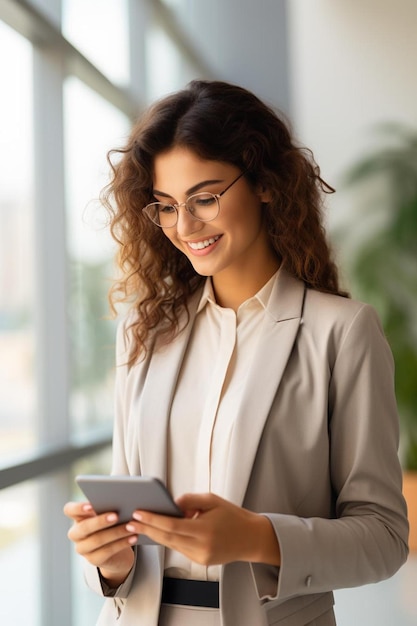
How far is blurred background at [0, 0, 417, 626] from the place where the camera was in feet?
11.1

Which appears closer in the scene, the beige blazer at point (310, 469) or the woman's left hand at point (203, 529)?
the woman's left hand at point (203, 529)

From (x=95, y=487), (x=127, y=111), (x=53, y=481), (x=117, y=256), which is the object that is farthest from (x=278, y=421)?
(x=127, y=111)

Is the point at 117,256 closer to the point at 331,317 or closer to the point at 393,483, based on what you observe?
the point at 331,317

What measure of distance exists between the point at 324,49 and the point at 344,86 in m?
0.36

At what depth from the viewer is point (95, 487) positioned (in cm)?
147

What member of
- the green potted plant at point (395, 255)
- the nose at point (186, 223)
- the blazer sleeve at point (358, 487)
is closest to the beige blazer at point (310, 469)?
the blazer sleeve at point (358, 487)

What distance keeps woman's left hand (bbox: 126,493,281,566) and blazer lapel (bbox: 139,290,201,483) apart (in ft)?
0.92

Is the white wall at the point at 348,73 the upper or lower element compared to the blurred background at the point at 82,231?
upper

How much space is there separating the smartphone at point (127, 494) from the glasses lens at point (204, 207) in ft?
2.00

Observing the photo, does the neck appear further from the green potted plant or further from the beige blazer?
the green potted plant

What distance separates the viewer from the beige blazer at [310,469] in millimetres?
1632

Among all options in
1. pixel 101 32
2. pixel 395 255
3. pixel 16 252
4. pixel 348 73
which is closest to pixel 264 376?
pixel 16 252

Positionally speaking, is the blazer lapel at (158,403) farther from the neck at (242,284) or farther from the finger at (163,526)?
the finger at (163,526)

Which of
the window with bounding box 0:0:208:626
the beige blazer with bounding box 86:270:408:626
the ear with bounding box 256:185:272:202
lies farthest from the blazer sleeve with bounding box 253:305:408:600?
the window with bounding box 0:0:208:626
